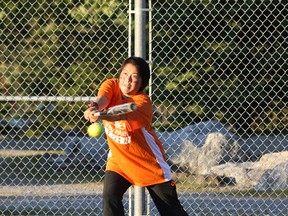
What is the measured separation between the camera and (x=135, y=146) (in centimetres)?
651

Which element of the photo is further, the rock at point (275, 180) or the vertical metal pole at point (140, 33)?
the rock at point (275, 180)

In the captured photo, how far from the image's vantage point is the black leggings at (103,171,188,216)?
639cm


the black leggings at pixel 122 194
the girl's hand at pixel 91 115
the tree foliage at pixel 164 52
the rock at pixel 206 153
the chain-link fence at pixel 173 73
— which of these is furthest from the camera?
the rock at pixel 206 153

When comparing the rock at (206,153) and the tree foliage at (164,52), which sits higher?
the tree foliage at (164,52)

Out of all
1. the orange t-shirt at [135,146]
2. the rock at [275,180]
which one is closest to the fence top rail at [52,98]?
the orange t-shirt at [135,146]

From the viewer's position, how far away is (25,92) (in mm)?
11266

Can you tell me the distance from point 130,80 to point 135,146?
0.47 meters

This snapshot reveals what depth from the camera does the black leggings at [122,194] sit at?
6391 mm

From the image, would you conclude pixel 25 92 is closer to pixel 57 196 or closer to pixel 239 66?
pixel 57 196

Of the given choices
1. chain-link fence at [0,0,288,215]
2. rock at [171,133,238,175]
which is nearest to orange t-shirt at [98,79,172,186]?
chain-link fence at [0,0,288,215]

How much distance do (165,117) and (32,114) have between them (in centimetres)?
174

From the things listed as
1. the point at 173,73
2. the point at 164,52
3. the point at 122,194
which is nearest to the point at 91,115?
the point at 122,194

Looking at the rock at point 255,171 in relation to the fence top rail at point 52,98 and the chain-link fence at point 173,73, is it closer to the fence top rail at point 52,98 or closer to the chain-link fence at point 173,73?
the chain-link fence at point 173,73

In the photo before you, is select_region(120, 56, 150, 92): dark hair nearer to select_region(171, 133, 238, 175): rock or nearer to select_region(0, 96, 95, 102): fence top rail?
select_region(0, 96, 95, 102): fence top rail
